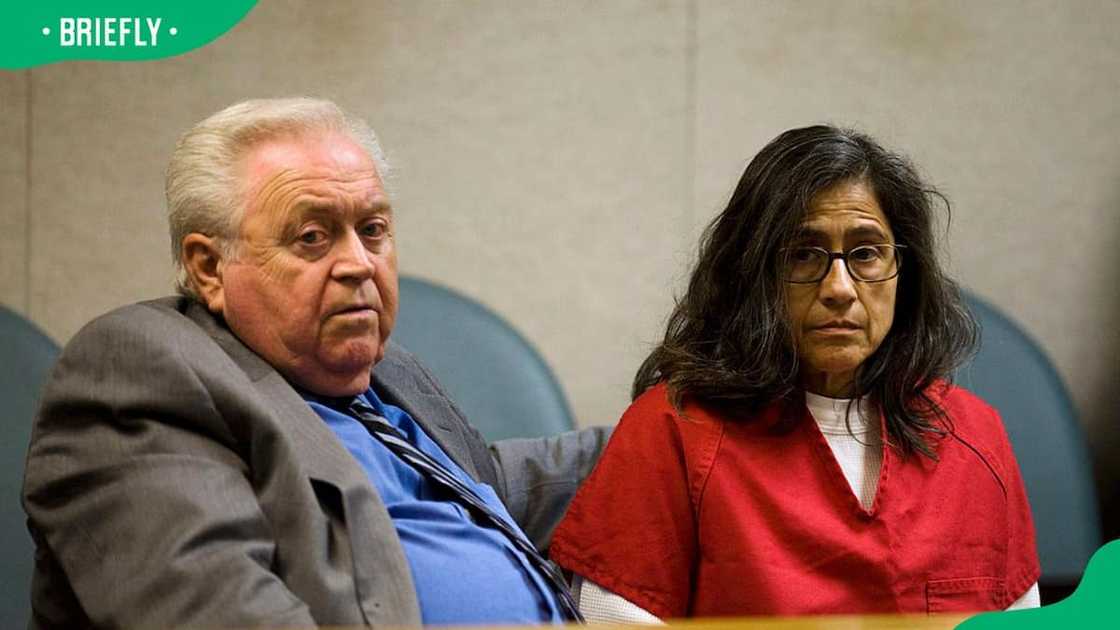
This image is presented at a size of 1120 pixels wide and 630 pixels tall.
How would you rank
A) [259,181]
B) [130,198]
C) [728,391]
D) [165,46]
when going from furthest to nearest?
[130,198]
[165,46]
[728,391]
[259,181]

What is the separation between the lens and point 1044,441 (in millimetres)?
2875

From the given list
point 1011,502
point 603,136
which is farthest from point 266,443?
point 603,136

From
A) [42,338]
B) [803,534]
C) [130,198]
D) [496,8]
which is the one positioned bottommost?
[803,534]

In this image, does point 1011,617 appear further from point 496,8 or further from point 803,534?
point 496,8

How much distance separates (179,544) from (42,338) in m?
1.24

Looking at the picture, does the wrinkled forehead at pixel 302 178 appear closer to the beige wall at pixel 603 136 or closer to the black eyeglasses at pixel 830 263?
the black eyeglasses at pixel 830 263

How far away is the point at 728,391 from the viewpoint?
202 centimetres

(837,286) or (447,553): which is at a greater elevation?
(837,286)

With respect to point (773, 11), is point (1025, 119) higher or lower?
lower

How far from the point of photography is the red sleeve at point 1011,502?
2.09 metres

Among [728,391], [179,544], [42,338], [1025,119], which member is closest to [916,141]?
[1025,119]

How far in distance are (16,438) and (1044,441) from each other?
208 cm

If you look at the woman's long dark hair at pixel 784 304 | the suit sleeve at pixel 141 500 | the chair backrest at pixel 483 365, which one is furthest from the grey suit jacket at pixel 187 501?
the chair backrest at pixel 483 365

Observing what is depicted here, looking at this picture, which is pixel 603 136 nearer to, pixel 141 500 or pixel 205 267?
pixel 205 267
